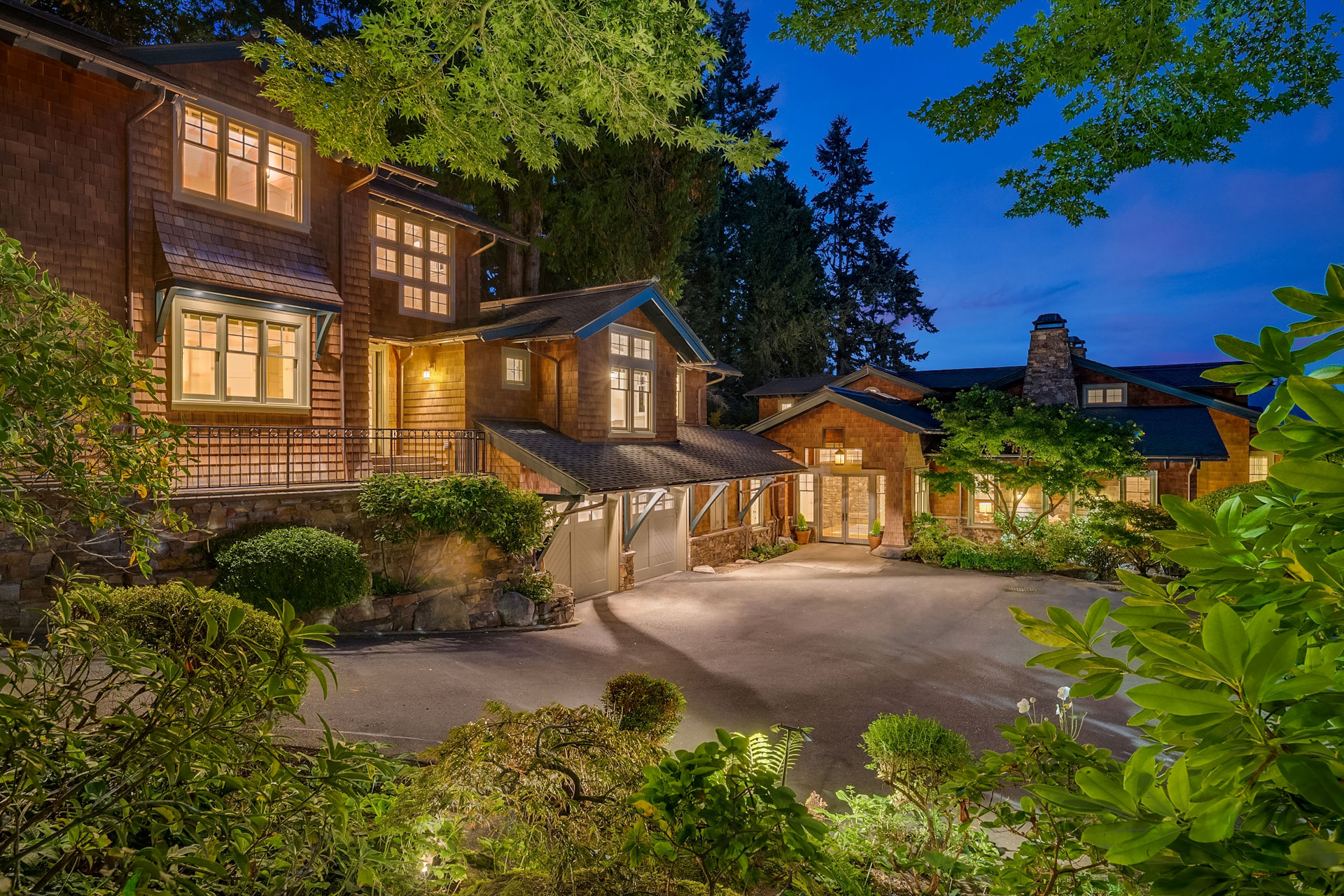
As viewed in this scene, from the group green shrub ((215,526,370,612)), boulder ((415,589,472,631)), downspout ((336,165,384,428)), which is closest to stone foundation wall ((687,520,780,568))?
boulder ((415,589,472,631))

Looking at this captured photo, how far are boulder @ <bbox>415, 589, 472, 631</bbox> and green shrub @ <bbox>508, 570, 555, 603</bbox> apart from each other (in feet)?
3.56

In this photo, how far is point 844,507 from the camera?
22938 millimetres

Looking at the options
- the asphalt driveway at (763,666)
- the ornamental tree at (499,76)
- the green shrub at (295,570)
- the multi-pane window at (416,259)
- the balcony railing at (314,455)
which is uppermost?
the multi-pane window at (416,259)

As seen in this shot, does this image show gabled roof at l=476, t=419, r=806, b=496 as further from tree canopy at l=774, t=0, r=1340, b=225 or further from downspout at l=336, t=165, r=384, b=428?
tree canopy at l=774, t=0, r=1340, b=225

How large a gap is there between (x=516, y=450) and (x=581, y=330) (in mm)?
3195

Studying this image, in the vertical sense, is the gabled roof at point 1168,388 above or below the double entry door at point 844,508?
above

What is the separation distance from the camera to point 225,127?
1139 centimetres

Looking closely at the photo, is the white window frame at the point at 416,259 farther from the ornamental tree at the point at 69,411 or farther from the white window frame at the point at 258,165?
the ornamental tree at the point at 69,411

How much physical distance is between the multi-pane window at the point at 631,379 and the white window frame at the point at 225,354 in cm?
663

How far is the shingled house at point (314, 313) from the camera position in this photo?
32.3 ft

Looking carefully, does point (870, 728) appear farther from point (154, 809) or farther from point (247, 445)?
point (247, 445)

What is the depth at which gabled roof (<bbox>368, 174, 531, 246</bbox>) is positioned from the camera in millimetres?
14023

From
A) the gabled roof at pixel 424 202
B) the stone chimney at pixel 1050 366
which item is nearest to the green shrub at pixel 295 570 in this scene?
the gabled roof at pixel 424 202

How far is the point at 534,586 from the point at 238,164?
962cm
